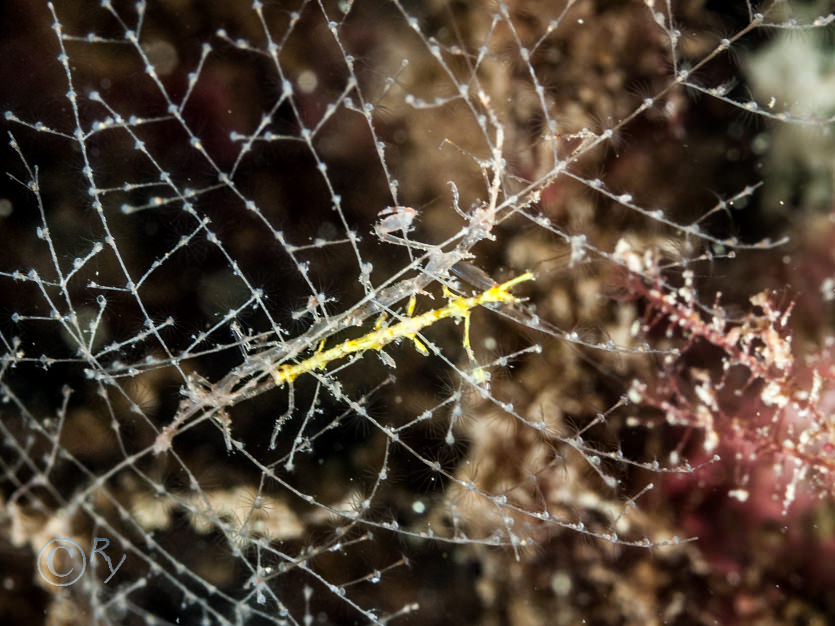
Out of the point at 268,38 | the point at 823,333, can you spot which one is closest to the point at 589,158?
the point at 823,333

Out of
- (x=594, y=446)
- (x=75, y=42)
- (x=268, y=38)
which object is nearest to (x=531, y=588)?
(x=594, y=446)

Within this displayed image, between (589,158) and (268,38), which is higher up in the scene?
(268,38)

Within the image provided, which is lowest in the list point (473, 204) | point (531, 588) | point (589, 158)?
point (531, 588)

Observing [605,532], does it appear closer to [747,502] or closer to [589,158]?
[747,502]

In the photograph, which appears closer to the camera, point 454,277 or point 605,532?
point 454,277

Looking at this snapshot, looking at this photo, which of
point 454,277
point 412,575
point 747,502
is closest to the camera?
point 454,277

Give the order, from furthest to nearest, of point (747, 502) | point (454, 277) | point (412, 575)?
point (412, 575) → point (747, 502) → point (454, 277)
